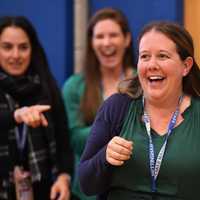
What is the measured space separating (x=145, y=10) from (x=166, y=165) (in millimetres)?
1697

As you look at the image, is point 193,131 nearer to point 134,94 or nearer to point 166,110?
point 166,110

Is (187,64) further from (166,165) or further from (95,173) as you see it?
(95,173)

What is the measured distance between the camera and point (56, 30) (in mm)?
3787

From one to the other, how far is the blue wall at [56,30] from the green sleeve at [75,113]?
0.65m

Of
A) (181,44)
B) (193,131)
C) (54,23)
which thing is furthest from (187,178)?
(54,23)

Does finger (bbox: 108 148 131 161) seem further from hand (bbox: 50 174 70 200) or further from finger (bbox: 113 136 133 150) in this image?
hand (bbox: 50 174 70 200)

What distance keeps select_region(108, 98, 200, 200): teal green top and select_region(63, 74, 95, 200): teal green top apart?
38.9 inches

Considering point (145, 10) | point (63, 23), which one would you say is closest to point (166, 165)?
point (145, 10)

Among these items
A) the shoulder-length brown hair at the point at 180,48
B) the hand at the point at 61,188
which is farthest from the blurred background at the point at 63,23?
the shoulder-length brown hair at the point at 180,48

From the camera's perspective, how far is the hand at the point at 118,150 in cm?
174

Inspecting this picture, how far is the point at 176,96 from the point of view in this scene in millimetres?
1969

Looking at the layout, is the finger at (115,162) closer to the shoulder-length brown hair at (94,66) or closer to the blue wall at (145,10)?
the shoulder-length brown hair at (94,66)

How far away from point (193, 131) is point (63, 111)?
3.90 feet

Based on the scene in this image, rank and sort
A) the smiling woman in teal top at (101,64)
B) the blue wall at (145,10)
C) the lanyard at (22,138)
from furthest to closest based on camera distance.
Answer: the blue wall at (145,10), the smiling woman in teal top at (101,64), the lanyard at (22,138)
